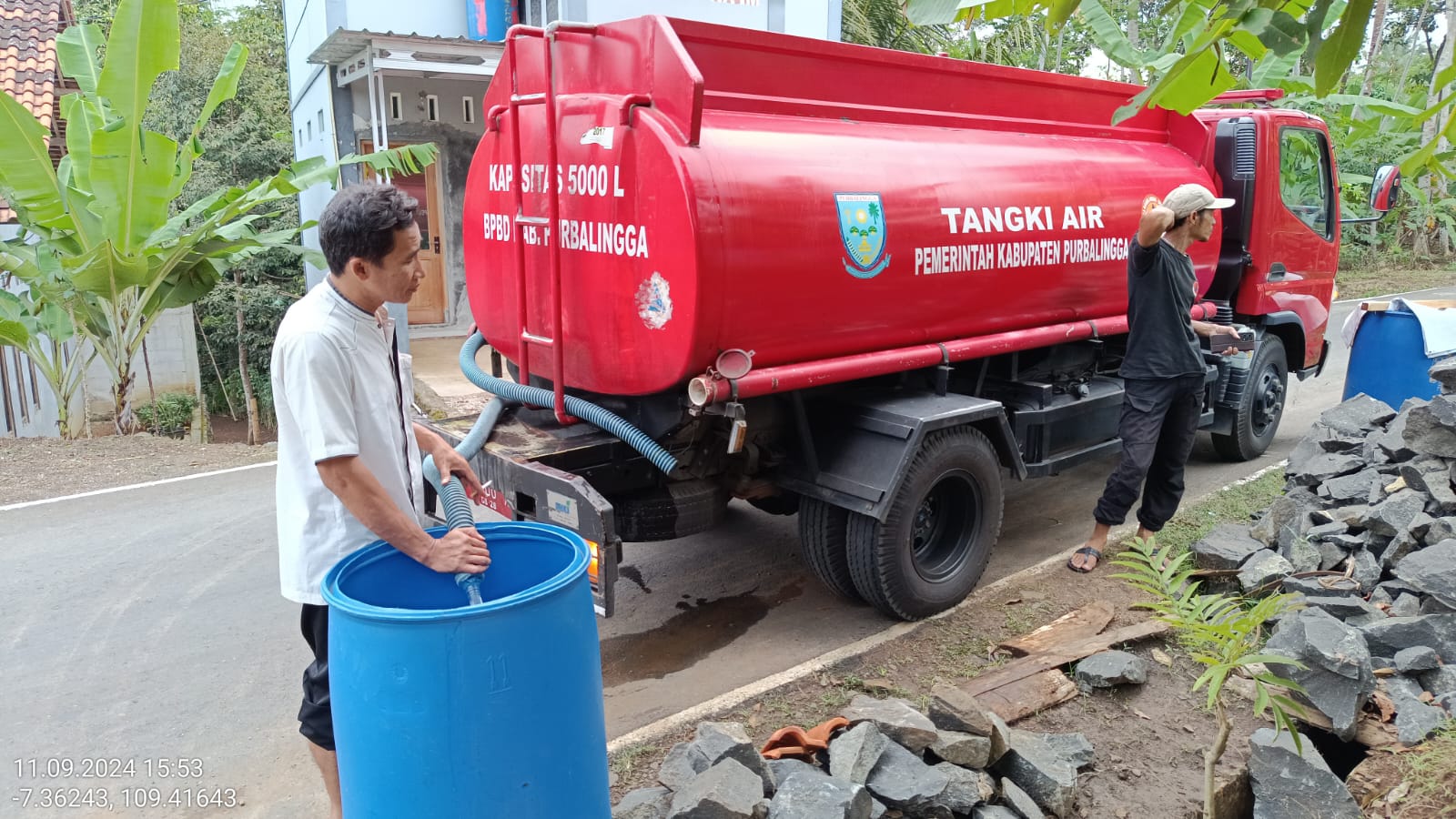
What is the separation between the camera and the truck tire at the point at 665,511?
13.6 feet

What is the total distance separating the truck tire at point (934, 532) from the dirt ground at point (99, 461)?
5.18 metres

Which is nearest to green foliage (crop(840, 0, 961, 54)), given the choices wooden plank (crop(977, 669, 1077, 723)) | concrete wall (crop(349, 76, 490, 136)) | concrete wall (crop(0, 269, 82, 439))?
concrete wall (crop(349, 76, 490, 136))

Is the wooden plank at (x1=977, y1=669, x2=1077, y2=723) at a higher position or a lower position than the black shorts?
lower

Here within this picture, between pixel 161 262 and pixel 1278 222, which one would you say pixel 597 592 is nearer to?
pixel 1278 222

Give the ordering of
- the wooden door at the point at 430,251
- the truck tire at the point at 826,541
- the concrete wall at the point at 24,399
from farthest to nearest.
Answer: the wooden door at the point at 430,251 < the concrete wall at the point at 24,399 < the truck tire at the point at 826,541

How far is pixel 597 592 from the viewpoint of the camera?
11.7 ft

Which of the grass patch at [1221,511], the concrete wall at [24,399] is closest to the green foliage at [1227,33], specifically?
the grass patch at [1221,511]

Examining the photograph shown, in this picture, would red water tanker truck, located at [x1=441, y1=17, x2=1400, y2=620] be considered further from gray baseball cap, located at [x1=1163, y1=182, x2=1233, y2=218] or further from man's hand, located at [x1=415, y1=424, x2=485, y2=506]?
man's hand, located at [x1=415, y1=424, x2=485, y2=506]

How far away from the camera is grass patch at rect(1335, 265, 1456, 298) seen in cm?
1789

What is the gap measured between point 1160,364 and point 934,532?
4.56 ft

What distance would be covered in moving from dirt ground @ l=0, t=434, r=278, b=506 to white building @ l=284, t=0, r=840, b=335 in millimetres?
3333

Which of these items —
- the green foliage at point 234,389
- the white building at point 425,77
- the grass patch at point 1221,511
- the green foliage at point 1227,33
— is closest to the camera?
the green foliage at point 1227,33

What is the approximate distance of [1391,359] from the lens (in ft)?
22.3

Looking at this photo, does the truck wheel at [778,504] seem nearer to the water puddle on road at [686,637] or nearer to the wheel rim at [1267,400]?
the water puddle on road at [686,637]
